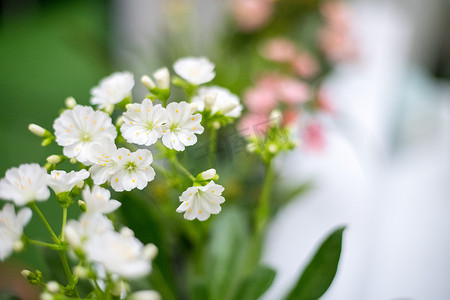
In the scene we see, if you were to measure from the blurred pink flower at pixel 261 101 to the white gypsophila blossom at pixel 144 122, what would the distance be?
1.13 ft

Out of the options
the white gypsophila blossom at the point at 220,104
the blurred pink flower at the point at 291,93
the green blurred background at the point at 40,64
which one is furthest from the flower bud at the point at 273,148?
the green blurred background at the point at 40,64

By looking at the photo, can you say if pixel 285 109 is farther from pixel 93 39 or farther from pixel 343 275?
pixel 93 39

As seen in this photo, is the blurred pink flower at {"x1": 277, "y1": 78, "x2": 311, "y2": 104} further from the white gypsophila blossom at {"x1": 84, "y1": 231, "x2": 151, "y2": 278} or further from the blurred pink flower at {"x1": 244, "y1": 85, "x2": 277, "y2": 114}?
the white gypsophila blossom at {"x1": 84, "y1": 231, "x2": 151, "y2": 278}

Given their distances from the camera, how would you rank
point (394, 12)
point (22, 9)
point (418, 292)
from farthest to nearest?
point (22, 9), point (394, 12), point (418, 292)

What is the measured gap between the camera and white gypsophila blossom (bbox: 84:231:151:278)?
0.28 m

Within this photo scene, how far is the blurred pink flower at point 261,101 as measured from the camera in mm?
700

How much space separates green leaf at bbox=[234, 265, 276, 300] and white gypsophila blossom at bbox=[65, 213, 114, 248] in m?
0.22

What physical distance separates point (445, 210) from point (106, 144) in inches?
31.3

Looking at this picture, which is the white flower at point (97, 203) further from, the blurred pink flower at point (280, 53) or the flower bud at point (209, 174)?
the blurred pink flower at point (280, 53)

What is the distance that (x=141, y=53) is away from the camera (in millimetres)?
1194

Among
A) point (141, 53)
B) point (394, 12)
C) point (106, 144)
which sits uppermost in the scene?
point (394, 12)

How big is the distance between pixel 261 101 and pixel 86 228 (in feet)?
1.47

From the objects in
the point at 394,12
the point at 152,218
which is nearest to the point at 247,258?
the point at 152,218

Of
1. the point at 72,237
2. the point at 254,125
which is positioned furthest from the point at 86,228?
the point at 254,125
